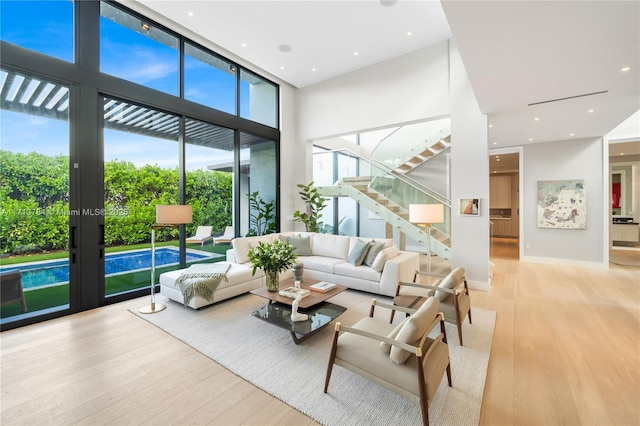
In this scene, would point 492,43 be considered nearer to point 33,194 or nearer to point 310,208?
point 310,208

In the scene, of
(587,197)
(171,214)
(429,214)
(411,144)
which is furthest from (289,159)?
(587,197)

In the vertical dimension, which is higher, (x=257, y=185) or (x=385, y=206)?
(x=257, y=185)

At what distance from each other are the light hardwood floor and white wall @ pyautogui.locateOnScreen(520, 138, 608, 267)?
137 inches

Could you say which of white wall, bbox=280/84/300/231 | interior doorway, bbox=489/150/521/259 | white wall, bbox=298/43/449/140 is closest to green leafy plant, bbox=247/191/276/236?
white wall, bbox=280/84/300/231

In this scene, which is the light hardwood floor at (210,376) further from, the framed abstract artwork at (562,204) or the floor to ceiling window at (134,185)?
the framed abstract artwork at (562,204)

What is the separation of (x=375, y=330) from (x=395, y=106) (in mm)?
5071

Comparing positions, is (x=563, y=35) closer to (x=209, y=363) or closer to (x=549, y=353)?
→ (x=549, y=353)

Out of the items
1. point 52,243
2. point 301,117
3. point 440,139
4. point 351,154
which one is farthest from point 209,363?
point 351,154

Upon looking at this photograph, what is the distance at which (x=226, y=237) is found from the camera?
5980 mm

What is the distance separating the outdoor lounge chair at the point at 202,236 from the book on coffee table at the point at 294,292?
2705 mm

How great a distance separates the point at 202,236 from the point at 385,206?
4321mm

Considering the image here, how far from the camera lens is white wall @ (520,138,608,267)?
21.3ft

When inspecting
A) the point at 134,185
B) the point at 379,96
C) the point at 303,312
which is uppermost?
the point at 379,96

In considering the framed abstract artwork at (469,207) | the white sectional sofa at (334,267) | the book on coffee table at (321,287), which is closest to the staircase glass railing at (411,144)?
the framed abstract artwork at (469,207)
